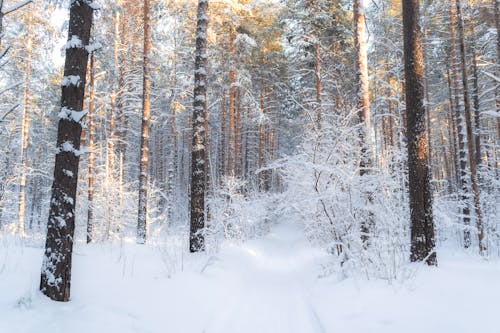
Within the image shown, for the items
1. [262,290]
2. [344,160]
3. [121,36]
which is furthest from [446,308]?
[121,36]

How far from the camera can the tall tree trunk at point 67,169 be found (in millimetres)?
3838

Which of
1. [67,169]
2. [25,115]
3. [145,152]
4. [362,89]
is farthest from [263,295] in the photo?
[25,115]

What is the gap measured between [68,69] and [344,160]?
6.23 meters

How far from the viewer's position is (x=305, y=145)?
8461 mm

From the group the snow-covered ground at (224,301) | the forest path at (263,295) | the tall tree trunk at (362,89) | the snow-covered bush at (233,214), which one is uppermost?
the tall tree trunk at (362,89)

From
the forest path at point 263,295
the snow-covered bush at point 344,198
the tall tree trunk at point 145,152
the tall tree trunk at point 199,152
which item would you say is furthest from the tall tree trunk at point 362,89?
the tall tree trunk at point 145,152

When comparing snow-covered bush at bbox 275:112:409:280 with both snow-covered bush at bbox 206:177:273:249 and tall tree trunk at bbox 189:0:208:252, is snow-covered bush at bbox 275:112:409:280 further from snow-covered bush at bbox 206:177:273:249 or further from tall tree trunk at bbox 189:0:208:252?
snow-covered bush at bbox 206:177:273:249

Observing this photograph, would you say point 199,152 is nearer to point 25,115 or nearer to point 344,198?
point 344,198

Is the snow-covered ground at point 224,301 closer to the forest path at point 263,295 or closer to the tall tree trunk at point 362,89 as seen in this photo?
the forest path at point 263,295

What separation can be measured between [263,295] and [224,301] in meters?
1.28

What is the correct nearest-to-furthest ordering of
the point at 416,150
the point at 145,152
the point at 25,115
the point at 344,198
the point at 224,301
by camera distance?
the point at 224,301 < the point at 416,150 < the point at 344,198 < the point at 145,152 < the point at 25,115

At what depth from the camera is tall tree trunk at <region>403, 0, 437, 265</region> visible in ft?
19.7

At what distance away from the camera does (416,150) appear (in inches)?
246

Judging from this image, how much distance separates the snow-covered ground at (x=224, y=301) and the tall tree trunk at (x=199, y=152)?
1.25 meters
